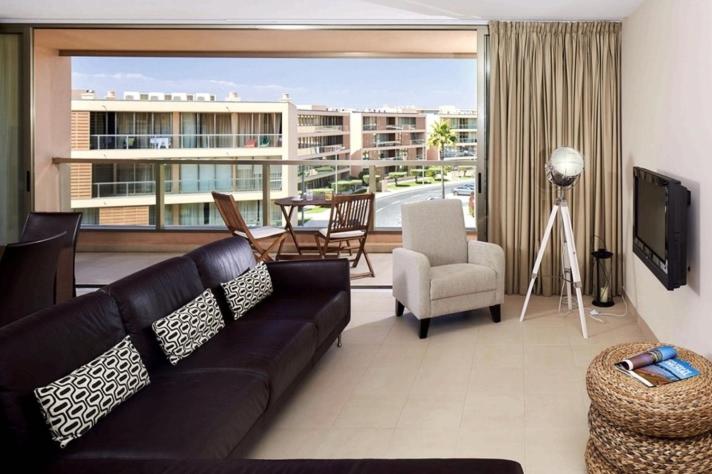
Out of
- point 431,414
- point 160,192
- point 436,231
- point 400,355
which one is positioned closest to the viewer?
point 431,414

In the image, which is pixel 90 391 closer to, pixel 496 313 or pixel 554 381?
pixel 554 381

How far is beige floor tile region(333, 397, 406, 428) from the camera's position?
10.4 feet

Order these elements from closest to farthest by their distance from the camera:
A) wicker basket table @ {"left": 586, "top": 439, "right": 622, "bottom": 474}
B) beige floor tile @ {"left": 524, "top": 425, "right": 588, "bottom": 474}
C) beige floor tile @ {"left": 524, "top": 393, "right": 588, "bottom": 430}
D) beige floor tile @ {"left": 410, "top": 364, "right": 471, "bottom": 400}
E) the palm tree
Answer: wicker basket table @ {"left": 586, "top": 439, "right": 622, "bottom": 474} < beige floor tile @ {"left": 524, "top": 425, "right": 588, "bottom": 474} < beige floor tile @ {"left": 524, "top": 393, "right": 588, "bottom": 430} < beige floor tile @ {"left": 410, "top": 364, "right": 471, "bottom": 400} < the palm tree

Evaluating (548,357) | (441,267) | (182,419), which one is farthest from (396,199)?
(182,419)

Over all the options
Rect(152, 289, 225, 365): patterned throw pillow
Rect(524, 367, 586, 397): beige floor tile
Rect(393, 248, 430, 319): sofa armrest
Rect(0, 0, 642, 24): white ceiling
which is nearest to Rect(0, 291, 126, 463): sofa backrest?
Rect(152, 289, 225, 365): patterned throw pillow

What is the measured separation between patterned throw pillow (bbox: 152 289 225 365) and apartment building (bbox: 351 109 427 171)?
4.57 meters

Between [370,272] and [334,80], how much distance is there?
395cm

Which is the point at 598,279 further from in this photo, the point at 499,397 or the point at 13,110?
the point at 13,110

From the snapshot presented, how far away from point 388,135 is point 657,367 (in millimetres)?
5983

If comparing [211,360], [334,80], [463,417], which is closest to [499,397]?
[463,417]

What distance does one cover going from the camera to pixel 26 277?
3500 mm

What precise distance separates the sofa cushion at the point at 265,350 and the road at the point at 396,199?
165 inches

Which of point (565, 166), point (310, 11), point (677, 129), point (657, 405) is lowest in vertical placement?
point (657, 405)

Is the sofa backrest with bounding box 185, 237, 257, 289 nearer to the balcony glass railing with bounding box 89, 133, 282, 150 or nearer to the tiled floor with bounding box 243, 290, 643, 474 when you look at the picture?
the tiled floor with bounding box 243, 290, 643, 474
